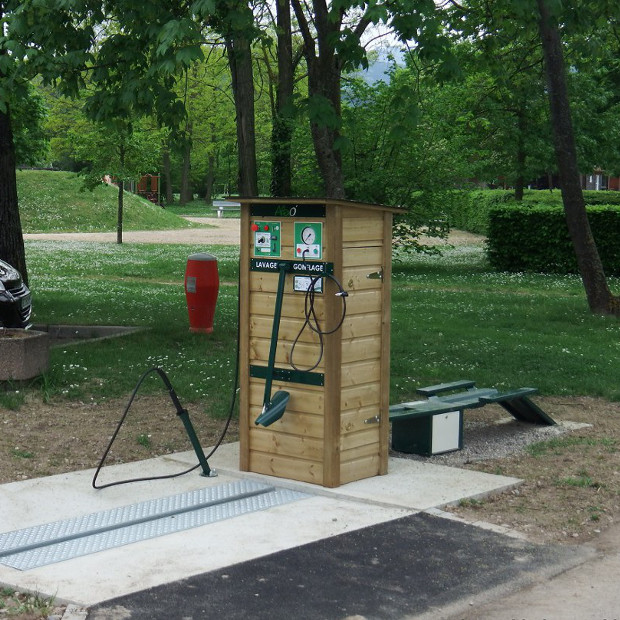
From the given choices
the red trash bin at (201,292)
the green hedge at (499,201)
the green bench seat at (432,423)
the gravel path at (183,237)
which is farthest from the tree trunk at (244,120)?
the gravel path at (183,237)

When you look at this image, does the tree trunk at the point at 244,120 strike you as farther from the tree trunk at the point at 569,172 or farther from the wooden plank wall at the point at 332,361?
the tree trunk at the point at 569,172

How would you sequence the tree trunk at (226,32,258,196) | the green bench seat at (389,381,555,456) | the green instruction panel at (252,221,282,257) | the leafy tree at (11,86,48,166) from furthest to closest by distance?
the leafy tree at (11,86,48,166)
the tree trunk at (226,32,258,196)
the green bench seat at (389,381,555,456)
the green instruction panel at (252,221,282,257)

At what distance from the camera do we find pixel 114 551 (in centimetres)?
519

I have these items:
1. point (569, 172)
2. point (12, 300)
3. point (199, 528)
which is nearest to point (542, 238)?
point (569, 172)

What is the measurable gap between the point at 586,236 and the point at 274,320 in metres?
9.43

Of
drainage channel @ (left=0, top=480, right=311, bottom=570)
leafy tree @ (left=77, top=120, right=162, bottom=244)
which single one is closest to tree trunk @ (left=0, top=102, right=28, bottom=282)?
drainage channel @ (left=0, top=480, right=311, bottom=570)

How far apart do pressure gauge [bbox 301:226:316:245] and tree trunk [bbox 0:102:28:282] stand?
754 cm

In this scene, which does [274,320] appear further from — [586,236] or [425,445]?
[586,236]

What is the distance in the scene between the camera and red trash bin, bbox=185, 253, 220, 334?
1248cm

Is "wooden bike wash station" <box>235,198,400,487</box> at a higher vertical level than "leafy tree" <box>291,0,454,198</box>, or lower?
lower

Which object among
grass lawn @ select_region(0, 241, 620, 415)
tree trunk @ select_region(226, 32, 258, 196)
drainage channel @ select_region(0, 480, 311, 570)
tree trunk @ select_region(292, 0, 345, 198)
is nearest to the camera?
drainage channel @ select_region(0, 480, 311, 570)

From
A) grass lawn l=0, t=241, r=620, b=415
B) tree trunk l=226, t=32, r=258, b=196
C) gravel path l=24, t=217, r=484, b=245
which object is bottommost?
gravel path l=24, t=217, r=484, b=245

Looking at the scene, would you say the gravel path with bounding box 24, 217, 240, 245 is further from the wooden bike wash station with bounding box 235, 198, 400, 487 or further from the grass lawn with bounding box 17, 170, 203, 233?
the wooden bike wash station with bounding box 235, 198, 400, 487

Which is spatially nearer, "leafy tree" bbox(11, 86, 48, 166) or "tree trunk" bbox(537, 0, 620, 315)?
"tree trunk" bbox(537, 0, 620, 315)
